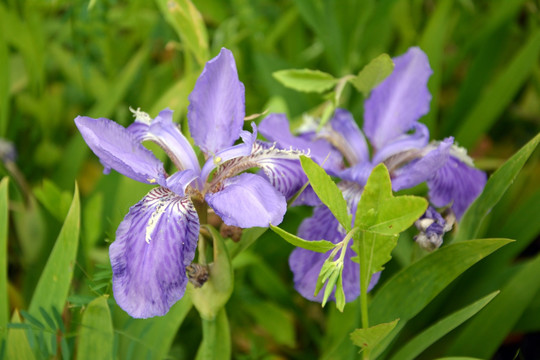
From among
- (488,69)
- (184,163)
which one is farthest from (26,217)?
(488,69)

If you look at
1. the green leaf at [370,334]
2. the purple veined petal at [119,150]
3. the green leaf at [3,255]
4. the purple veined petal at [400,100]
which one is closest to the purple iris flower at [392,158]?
the purple veined petal at [400,100]

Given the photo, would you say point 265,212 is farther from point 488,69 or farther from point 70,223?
point 488,69

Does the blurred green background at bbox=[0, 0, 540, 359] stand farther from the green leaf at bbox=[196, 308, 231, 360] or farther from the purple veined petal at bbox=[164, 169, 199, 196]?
the purple veined petal at bbox=[164, 169, 199, 196]

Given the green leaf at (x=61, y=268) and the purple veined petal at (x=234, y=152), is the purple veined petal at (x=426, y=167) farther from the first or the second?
the green leaf at (x=61, y=268)

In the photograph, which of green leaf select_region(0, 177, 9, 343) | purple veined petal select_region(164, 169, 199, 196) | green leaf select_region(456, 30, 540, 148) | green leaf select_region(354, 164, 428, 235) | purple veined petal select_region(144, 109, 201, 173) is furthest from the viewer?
green leaf select_region(456, 30, 540, 148)

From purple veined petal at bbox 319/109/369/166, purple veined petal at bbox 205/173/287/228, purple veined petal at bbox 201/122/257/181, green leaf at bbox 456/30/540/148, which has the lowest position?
green leaf at bbox 456/30/540/148

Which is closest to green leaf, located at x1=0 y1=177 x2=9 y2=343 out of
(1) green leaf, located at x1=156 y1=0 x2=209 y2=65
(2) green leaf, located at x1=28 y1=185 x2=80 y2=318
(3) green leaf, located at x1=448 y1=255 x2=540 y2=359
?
(2) green leaf, located at x1=28 y1=185 x2=80 y2=318

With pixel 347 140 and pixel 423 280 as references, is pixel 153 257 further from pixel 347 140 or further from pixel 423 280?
pixel 347 140
